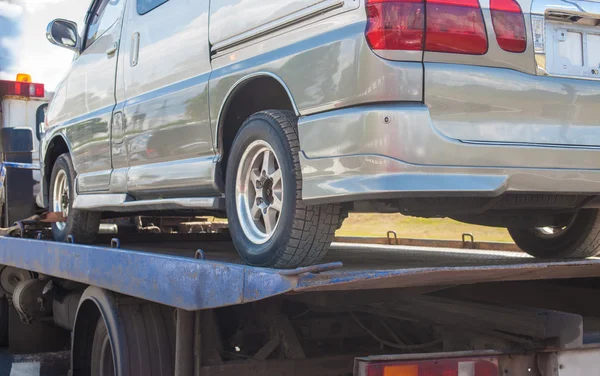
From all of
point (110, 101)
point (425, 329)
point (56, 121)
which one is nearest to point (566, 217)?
point (425, 329)

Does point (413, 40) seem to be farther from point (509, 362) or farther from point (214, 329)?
point (214, 329)

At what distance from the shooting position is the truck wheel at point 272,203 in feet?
9.97

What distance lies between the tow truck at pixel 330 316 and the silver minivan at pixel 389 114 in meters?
0.28

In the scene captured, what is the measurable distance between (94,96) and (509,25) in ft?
10.4

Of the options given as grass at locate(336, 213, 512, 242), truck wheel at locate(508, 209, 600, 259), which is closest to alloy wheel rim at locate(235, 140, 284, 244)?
truck wheel at locate(508, 209, 600, 259)

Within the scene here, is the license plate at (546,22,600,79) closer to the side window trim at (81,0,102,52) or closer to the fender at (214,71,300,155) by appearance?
the fender at (214,71,300,155)

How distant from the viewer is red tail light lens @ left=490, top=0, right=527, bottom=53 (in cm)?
284

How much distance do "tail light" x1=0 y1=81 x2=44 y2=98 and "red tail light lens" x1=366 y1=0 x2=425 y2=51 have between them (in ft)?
20.4

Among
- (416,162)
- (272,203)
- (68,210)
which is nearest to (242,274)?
(272,203)

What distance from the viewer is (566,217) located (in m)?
4.03

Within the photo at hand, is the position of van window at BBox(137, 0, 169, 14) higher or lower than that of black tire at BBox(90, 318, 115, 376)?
higher

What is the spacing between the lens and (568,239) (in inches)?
165

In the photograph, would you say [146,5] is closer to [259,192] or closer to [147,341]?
[259,192]

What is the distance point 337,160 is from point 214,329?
1.08 metres
